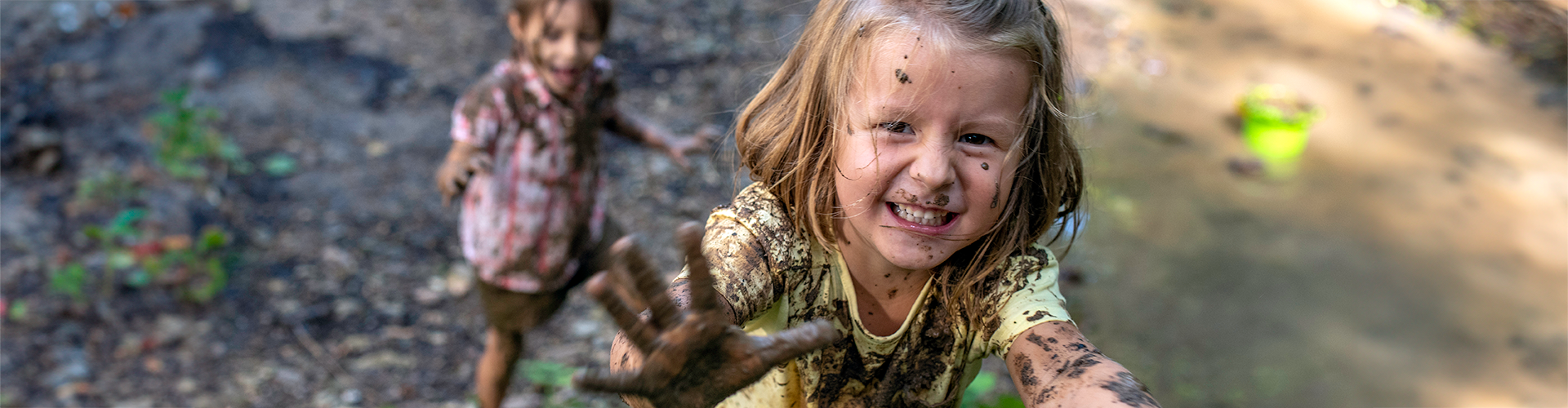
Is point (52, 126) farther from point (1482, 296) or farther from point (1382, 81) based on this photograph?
point (1382, 81)

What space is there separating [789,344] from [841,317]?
45 centimetres

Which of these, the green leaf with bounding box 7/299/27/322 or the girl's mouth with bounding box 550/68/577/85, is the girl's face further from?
the green leaf with bounding box 7/299/27/322

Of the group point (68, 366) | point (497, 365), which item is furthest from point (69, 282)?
point (497, 365)

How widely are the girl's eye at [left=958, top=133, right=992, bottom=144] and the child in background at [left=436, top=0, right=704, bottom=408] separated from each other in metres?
1.30

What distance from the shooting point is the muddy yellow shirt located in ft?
4.99

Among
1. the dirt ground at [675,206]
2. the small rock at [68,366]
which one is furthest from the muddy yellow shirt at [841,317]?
the small rock at [68,366]

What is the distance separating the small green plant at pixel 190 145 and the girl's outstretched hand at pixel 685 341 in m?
3.38

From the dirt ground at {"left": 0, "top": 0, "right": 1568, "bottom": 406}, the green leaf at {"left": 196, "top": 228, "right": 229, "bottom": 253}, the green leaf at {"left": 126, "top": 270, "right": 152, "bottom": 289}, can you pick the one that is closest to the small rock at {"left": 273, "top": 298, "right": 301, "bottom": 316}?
the dirt ground at {"left": 0, "top": 0, "right": 1568, "bottom": 406}

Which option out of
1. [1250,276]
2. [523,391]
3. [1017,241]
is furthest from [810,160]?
[1250,276]

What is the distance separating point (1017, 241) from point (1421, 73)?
17.1 feet

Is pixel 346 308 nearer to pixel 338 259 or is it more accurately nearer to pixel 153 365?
pixel 338 259

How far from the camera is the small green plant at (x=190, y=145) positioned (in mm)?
3842

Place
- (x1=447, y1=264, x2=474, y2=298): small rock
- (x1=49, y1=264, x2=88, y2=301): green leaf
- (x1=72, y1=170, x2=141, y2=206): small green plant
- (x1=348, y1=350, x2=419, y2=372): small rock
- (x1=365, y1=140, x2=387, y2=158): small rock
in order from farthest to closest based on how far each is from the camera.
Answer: (x1=365, y1=140, x2=387, y2=158): small rock, (x1=72, y1=170, x2=141, y2=206): small green plant, (x1=447, y1=264, x2=474, y2=298): small rock, (x1=49, y1=264, x2=88, y2=301): green leaf, (x1=348, y1=350, x2=419, y2=372): small rock

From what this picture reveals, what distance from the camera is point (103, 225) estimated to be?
3.65 meters
